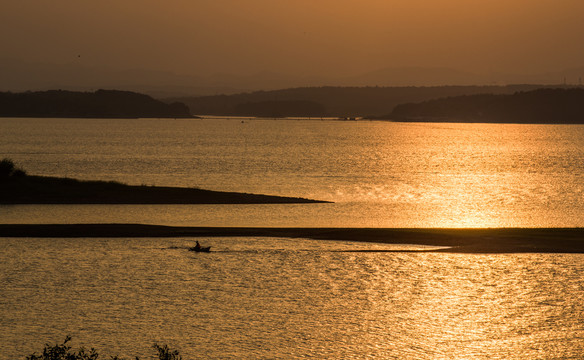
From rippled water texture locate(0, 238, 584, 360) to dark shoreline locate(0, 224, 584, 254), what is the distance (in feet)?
10.4

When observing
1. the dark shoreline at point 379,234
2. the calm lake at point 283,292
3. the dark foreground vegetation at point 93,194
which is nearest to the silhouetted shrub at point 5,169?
the dark foreground vegetation at point 93,194

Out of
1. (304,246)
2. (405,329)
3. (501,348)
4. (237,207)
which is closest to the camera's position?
(501,348)

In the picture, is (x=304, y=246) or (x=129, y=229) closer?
(x=304, y=246)

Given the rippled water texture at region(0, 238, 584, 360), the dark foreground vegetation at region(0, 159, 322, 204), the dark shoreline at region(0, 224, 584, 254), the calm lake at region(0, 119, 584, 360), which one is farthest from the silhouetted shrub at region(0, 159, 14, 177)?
the rippled water texture at region(0, 238, 584, 360)

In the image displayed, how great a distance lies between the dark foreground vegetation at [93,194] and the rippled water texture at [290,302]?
1934cm

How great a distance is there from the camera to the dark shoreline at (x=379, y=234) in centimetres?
3978

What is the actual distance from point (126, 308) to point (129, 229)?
17267mm

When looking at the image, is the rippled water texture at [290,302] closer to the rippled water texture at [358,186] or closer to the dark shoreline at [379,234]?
the dark shoreline at [379,234]

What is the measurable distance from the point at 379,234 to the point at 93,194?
2480 centimetres

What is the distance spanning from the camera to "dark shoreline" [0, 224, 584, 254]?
131 ft

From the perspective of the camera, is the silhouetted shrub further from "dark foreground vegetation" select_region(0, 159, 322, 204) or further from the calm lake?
the calm lake

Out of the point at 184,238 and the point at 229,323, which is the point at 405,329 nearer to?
the point at 229,323

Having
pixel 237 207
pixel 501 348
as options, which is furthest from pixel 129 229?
pixel 501 348

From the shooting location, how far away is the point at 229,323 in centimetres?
2484
